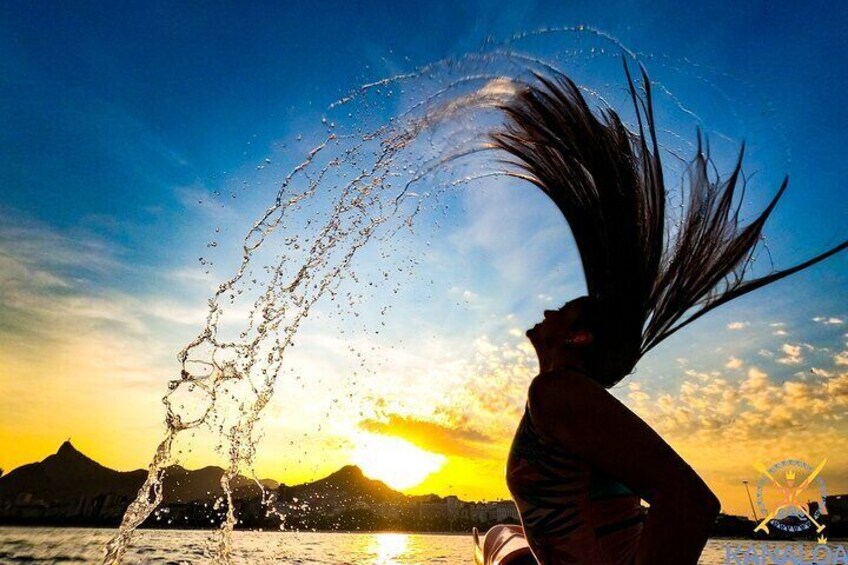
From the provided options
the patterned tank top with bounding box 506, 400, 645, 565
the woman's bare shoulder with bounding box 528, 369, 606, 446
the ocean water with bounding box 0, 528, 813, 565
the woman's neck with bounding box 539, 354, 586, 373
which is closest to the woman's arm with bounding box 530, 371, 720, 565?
the woman's bare shoulder with bounding box 528, 369, 606, 446

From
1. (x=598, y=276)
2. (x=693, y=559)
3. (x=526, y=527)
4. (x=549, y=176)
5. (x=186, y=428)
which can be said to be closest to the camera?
(x=693, y=559)

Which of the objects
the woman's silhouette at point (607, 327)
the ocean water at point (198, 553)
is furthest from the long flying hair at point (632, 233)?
the ocean water at point (198, 553)

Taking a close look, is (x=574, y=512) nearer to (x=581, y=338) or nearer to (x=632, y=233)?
(x=581, y=338)

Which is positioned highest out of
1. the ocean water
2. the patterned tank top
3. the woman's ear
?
the woman's ear

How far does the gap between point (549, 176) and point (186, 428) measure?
4.80 metres

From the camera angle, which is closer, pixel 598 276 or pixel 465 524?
pixel 598 276

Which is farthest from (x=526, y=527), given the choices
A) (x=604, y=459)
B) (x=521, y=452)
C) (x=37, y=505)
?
(x=37, y=505)

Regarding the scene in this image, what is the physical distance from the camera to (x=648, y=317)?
2568 mm

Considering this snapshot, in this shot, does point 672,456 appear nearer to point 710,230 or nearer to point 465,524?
point 710,230

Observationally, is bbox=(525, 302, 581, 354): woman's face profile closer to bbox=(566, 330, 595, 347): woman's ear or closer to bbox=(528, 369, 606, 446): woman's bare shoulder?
bbox=(566, 330, 595, 347): woman's ear

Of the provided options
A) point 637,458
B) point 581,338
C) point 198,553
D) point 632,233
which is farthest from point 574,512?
point 198,553

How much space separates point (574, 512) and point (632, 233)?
63.0 inches

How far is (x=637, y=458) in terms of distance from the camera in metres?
1.56

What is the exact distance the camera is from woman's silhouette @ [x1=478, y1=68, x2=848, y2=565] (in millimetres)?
1555
